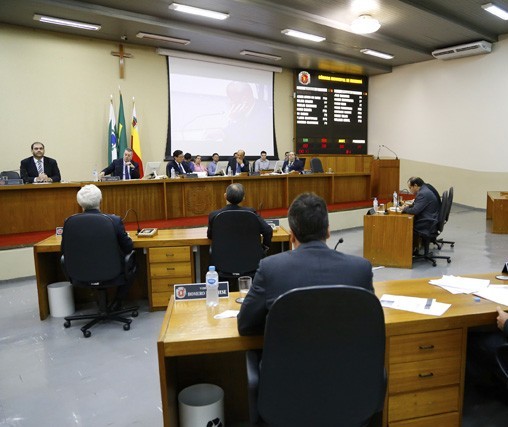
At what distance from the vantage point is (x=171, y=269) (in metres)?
3.73

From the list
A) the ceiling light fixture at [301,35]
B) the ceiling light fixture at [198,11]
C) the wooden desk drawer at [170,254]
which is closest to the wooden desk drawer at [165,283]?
the wooden desk drawer at [170,254]

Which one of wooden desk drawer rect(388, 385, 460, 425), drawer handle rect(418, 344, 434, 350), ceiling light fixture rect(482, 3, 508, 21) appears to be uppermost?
ceiling light fixture rect(482, 3, 508, 21)

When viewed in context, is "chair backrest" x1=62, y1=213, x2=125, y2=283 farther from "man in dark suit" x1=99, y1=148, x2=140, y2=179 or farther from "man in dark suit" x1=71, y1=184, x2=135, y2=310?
"man in dark suit" x1=99, y1=148, x2=140, y2=179

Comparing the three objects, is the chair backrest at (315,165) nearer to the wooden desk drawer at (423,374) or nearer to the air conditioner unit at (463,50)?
the air conditioner unit at (463,50)

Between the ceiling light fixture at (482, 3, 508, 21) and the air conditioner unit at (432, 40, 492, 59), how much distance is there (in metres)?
1.12

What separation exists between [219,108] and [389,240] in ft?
18.6

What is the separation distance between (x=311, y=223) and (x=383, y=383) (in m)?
0.61

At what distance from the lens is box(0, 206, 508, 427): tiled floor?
218cm

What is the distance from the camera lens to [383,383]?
1440mm

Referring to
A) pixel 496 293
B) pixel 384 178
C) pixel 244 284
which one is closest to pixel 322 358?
pixel 244 284

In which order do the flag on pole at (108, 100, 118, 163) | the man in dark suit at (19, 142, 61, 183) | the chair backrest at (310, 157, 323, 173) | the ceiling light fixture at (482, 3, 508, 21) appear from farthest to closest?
the chair backrest at (310, 157, 323, 173), the flag on pole at (108, 100, 118, 163), the ceiling light fixture at (482, 3, 508, 21), the man in dark suit at (19, 142, 61, 183)

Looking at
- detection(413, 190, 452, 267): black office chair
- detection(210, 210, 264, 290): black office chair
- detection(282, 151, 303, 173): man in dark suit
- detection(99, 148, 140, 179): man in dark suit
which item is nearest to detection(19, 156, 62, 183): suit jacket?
detection(99, 148, 140, 179): man in dark suit

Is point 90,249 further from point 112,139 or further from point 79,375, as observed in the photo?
point 112,139

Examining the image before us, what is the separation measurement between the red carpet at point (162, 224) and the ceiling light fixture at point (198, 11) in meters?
3.36
